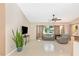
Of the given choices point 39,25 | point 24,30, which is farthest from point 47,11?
point 24,30

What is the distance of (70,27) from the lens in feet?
14.5

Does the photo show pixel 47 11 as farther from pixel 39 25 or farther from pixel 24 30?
pixel 24 30

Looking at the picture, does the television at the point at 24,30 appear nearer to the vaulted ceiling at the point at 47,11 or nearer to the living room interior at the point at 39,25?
the living room interior at the point at 39,25

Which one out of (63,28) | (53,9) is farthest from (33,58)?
(53,9)

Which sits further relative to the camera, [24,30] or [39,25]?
[39,25]

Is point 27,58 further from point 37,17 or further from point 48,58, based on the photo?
point 37,17

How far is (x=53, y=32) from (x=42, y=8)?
1218 millimetres

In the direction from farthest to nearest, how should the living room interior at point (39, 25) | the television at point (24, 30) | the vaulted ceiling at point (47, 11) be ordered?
the vaulted ceiling at point (47, 11)
the television at point (24, 30)
the living room interior at point (39, 25)

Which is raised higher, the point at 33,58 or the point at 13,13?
the point at 13,13

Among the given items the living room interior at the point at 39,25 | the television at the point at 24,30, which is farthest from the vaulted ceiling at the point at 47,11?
the television at the point at 24,30

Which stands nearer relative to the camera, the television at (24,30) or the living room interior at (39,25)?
the living room interior at (39,25)

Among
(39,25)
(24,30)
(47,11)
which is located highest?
(47,11)

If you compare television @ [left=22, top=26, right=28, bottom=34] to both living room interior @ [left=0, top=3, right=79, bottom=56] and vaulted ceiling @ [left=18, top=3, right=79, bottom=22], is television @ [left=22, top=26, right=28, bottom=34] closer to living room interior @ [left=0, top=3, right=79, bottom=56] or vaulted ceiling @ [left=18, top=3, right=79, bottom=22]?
living room interior @ [left=0, top=3, right=79, bottom=56]

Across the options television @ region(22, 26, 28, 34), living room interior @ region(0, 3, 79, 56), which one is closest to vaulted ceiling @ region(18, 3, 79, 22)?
living room interior @ region(0, 3, 79, 56)
